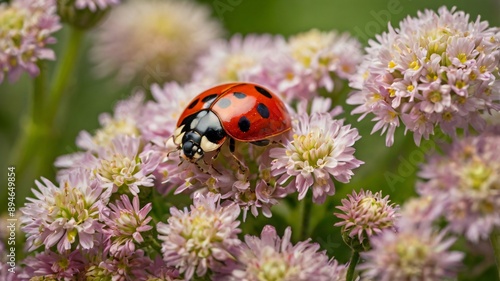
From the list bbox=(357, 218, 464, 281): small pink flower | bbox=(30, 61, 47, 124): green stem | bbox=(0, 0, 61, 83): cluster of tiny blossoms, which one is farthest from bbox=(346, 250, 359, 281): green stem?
bbox=(30, 61, 47, 124): green stem

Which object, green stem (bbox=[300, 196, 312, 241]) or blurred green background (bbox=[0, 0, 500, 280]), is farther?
blurred green background (bbox=[0, 0, 500, 280])

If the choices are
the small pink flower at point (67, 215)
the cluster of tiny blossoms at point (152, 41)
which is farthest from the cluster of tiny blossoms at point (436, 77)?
the cluster of tiny blossoms at point (152, 41)

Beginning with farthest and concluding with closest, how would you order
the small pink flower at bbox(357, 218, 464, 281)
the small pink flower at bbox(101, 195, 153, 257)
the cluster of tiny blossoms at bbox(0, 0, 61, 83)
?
the cluster of tiny blossoms at bbox(0, 0, 61, 83), the small pink flower at bbox(101, 195, 153, 257), the small pink flower at bbox(357, 218, 464, 281)

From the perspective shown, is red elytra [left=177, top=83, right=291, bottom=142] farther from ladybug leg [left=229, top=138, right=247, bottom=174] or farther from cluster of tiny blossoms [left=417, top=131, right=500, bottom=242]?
cluster of tiny blossoms [left=417, top=131, right=500, bottom=242]

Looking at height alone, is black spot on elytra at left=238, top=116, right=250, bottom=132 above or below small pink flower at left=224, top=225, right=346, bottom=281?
above

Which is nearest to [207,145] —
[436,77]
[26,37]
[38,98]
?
[436,77]

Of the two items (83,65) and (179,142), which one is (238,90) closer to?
(179,142)

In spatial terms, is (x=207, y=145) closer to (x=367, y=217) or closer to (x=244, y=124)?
(x=244, y=124)

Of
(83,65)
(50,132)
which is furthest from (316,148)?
(83,65)

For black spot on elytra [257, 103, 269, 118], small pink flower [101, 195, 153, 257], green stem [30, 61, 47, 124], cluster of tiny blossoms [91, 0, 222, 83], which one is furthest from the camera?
cluster of tiny blossoms [91, 0, 222, 83]
